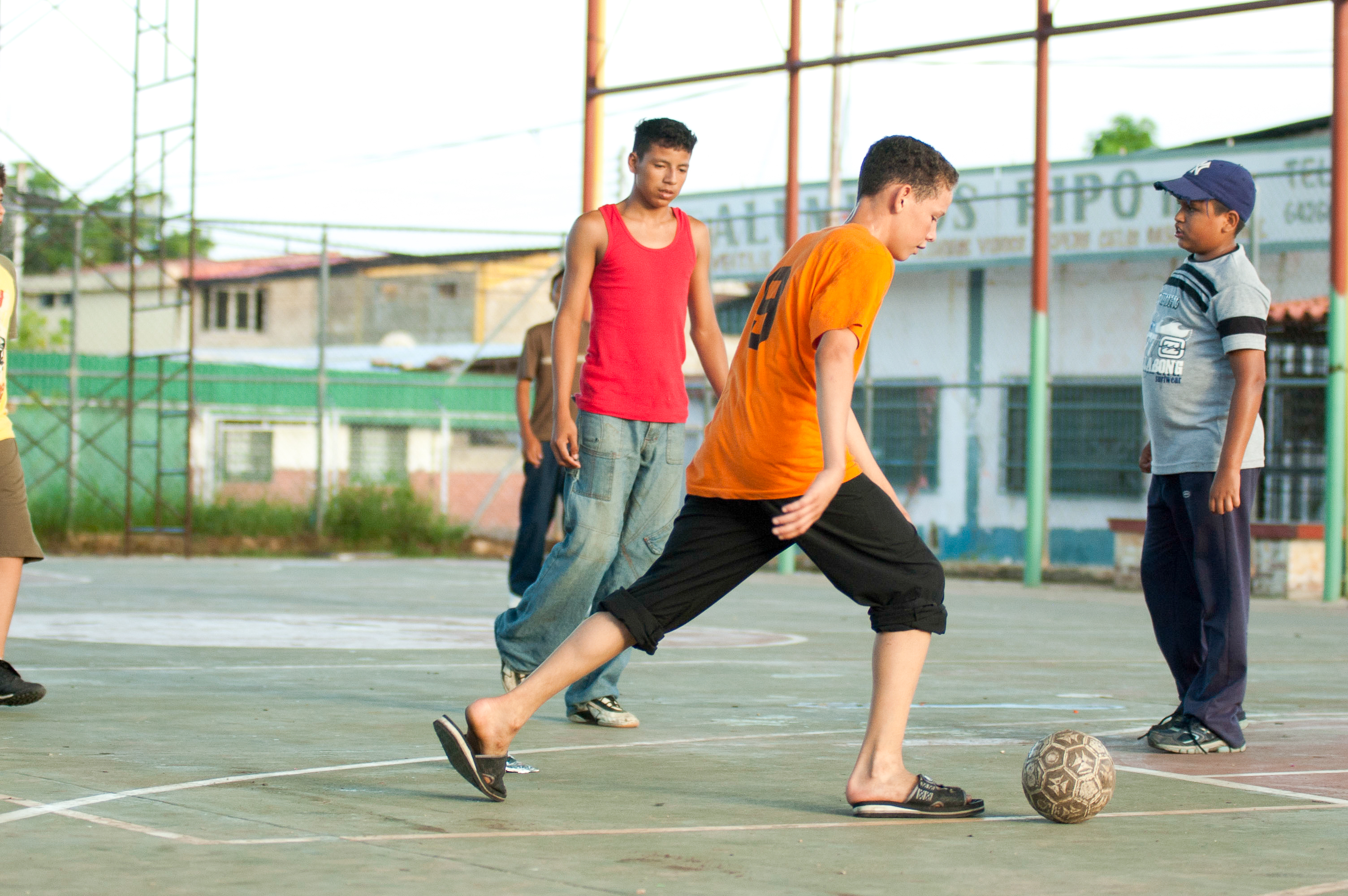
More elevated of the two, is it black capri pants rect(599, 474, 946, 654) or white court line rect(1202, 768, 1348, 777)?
black capri pants rect(599, 474, 946, 654)

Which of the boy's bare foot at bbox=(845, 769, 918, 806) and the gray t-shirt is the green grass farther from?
the boy's bare foot at bbox=(845, 769, 918, 806)

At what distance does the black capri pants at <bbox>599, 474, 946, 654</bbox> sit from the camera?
4.11 m

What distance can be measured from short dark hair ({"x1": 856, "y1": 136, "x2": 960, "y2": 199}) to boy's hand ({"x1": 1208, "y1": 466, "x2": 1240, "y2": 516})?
160 cm

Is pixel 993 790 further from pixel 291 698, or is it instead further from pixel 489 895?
pixel 291 698

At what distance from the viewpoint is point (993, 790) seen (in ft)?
14.9

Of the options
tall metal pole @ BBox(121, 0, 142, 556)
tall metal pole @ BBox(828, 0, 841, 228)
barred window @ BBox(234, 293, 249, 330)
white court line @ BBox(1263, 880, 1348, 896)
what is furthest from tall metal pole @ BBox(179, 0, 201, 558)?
barred window @ BBox(234, 293, 249, 330)

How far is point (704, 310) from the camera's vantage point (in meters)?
5.89

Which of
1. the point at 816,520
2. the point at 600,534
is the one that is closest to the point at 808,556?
the point at 816,520

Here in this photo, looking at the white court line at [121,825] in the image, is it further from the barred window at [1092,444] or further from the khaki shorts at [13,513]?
the barred window at [1092,444]

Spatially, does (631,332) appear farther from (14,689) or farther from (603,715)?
(14,689)

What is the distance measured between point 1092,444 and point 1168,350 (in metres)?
17.2

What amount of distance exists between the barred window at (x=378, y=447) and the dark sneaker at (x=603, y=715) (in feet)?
65.0

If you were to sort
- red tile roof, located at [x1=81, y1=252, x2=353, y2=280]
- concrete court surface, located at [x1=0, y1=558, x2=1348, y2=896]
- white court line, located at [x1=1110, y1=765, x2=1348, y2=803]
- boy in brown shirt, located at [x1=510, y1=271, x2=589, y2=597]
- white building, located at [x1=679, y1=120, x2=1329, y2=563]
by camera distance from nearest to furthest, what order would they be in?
concrete court surface, located at [x1=0, y1=558, x2=1348, y2=896] < white court line, located at [x1=1110, y1=765, x2=1348, y2=803] < boy in brown shirt, located at [x1=510, y1=271, x2=589, y2=597] < white building, located at [x1=679, y1=120, x2=1329, y2=563] < red tile roof, located at [x1=81, y1=252, x2=353, y2=280]

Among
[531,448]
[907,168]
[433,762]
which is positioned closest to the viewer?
[907,168]
